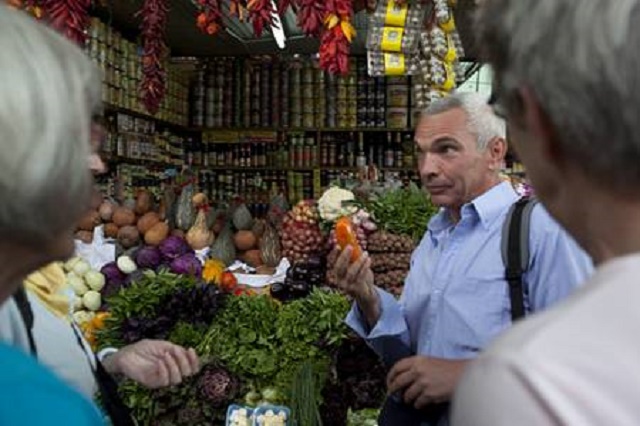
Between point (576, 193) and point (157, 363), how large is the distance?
950 mm

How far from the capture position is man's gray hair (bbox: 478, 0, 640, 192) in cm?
70

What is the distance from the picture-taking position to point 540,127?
777 mm

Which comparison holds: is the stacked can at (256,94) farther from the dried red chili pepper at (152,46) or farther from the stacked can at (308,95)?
the dried red chili pepper at (152,46)

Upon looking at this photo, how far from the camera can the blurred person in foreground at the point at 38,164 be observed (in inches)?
29.0

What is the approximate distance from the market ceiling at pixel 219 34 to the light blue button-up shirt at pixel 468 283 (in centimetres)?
371

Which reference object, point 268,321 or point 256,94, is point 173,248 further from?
point 256,94

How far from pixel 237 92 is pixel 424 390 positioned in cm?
581

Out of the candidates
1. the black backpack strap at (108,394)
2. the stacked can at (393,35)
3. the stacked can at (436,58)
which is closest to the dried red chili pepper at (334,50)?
the stacked can at (393,35)

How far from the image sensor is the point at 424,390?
182cm

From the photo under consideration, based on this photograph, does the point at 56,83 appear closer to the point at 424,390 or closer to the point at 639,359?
the point at 639,359

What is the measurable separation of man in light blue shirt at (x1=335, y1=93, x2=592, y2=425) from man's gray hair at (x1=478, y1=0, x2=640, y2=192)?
1.03 meters

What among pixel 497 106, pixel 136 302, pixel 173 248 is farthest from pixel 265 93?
pixel 497 106

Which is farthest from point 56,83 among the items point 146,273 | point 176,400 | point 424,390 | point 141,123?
point 141,123

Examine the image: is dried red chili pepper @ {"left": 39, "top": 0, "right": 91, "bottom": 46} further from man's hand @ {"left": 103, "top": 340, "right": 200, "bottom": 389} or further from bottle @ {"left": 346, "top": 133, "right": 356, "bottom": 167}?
bottle @ {"left": 346, "top": 133, "right": 356, "bottom": 167}
